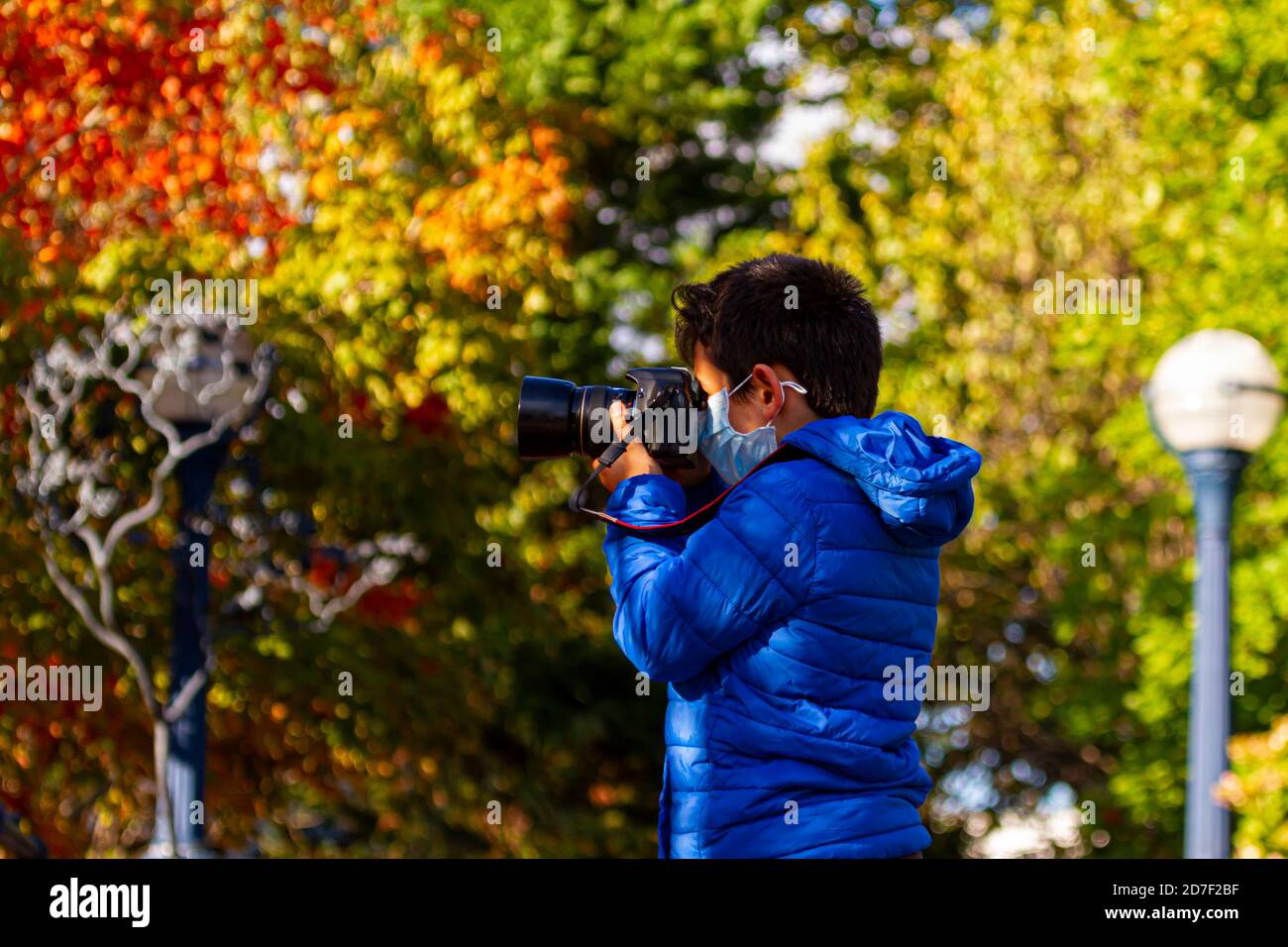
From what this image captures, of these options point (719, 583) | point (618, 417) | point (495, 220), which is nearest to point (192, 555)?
point (495, 220)

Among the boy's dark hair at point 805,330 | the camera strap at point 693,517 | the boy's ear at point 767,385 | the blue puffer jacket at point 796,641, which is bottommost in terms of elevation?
the blue puffer jacket at point 796,641

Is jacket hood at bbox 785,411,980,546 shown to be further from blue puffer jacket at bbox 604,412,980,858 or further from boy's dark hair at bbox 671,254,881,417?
boy's dark hair at bbox 671,254,881,417

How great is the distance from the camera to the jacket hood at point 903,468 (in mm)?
2303

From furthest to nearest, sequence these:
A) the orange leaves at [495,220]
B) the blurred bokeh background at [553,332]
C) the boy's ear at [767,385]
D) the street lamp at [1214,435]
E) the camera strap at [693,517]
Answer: the orange leaves at [495,220] < the blurred bokeh background at [553,332] < the street lamp at [1214,435] < the boy's ear at [767,385] < the camera strap at [693,517]

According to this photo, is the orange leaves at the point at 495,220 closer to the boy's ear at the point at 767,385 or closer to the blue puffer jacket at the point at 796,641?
the boy's ear at the point at 767,385

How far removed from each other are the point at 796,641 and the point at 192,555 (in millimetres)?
6179

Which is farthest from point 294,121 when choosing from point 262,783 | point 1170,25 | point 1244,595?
point 1244,595

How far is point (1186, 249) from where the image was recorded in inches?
413

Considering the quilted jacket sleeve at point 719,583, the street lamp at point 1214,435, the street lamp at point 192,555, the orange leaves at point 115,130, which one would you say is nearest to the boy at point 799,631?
the quilted jacket sleeve at point 719,583

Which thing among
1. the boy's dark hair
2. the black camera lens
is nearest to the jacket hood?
the boy's dark hair

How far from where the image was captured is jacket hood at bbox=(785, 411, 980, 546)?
7.55ft

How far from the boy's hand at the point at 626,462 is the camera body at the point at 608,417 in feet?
0.04

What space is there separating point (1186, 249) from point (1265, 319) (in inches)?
35.6

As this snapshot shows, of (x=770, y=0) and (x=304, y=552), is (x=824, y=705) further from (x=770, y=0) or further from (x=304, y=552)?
(x=770, y=0)
